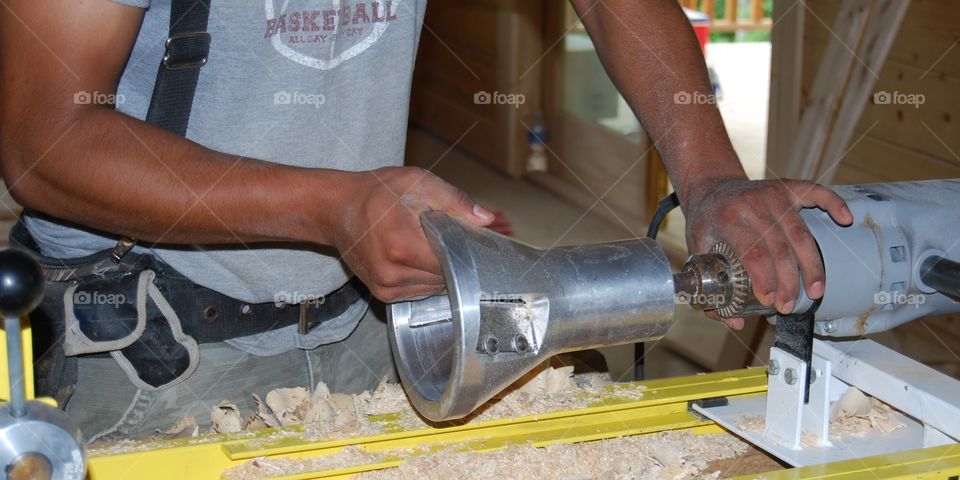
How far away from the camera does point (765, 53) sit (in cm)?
764

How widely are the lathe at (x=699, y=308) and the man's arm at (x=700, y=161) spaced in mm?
22

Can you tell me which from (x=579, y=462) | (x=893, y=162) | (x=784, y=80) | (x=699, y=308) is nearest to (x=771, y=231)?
(x=699, y=308)

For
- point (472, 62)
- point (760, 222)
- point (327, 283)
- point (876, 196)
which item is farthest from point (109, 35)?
point (472, 62)

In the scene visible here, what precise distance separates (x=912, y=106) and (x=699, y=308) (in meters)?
1.88

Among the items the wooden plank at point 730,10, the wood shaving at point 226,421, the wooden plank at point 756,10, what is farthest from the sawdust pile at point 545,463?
the wooden plank at point 756,10

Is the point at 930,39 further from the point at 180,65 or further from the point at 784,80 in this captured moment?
the point at 180,65

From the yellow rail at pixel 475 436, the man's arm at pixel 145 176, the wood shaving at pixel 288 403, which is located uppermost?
the man's arm at pixel 145 176

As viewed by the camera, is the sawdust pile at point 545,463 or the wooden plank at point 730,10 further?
the wooden plank at point 730,10

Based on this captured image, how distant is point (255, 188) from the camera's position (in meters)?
1.19

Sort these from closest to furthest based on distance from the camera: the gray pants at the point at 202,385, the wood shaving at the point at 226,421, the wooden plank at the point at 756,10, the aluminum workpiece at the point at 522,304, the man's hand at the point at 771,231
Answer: the aluminum workpiece at the point at 522,304
the man's hand at the point at 771,231
the wood shaving at the point at 226,421
the gray pants at the point at 202,385
the wooden plank at the point at 756,10

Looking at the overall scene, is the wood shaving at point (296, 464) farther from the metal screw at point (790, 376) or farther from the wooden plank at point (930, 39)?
the wooden plank at point (930, 39)

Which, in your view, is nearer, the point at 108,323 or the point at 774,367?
the point at 774,367

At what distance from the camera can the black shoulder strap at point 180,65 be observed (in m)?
1.30

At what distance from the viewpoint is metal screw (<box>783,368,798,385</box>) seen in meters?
1.24
